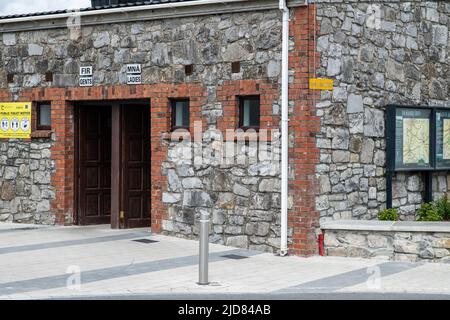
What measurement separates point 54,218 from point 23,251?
3.18 meters

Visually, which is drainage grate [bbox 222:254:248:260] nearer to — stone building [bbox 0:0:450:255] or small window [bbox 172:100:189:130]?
stone building [bbox 0:0:450:255]

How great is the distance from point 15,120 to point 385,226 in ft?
26.6

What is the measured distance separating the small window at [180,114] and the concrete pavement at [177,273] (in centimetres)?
206

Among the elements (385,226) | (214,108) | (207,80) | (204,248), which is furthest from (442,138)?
(204,248)

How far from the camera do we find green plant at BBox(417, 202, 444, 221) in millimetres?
14594

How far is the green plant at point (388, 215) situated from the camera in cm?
1423

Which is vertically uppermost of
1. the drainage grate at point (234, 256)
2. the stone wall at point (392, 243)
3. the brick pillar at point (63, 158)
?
the brick pillar at point (63, 158)

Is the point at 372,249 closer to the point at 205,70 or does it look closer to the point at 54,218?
the point at 205,70

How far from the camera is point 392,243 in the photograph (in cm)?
1294

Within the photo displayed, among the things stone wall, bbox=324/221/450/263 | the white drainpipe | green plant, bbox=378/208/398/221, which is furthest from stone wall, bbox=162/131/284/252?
green plant, bbox=378/208/398/221

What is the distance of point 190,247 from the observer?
45.8ft

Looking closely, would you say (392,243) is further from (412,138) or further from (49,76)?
(49,76)

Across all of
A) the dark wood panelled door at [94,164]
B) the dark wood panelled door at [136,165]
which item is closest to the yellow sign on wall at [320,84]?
the dark wood panelled door at [136,165]

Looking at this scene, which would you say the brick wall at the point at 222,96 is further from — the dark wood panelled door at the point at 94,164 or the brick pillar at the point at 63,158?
the dark wood panelled door at the point at 94,164
